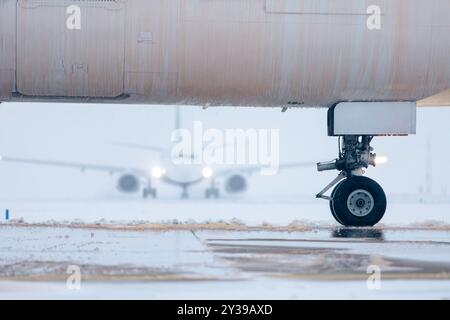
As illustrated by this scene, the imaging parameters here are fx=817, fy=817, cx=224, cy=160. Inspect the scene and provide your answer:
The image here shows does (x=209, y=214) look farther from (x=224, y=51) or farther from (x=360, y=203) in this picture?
(x=224, y=51)

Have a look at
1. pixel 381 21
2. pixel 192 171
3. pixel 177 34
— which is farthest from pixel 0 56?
pixel 192 171

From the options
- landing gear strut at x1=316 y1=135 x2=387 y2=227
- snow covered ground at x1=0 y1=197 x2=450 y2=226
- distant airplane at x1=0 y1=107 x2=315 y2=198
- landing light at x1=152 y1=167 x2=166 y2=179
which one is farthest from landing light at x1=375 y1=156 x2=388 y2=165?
landing light at x1=152 y1=167 x2=166 y2=179

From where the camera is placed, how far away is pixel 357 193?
14758 millimetres

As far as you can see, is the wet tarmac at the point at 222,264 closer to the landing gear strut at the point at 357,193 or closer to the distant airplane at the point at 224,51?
the landing gear strut at the point at 357,193

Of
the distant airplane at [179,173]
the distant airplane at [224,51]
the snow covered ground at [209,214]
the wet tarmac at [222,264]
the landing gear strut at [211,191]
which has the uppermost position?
the distant airplane at [224,51]

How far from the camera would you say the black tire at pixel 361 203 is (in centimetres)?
1469

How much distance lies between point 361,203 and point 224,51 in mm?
3896

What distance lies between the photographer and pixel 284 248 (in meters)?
11.7

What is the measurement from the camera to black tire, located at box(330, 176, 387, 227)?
14.7 metres

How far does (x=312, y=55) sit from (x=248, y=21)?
1.20 meters

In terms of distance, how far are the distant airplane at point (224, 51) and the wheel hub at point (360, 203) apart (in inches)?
69.8

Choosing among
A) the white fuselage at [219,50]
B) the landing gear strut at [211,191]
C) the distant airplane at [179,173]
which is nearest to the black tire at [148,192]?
the distant airplane at [179,173]

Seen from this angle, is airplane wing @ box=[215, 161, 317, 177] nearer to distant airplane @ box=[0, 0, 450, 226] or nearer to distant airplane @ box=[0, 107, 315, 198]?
distant airplane @ box=[0, 107, 315, 198]
